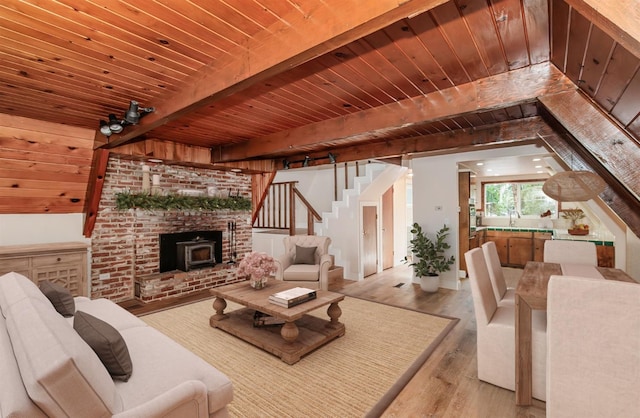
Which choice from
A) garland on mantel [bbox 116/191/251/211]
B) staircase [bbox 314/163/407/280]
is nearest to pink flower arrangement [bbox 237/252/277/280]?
garland on mantel [bbox 116/191/251/211]

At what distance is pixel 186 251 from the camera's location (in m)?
5.07

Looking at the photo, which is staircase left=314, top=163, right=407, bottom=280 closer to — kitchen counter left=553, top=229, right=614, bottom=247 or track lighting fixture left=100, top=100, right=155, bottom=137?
kitchen counter left=553, top=229, right=614, bottom=247

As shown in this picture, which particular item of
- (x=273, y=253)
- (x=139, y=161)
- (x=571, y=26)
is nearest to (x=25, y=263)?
(x=139, y=161)

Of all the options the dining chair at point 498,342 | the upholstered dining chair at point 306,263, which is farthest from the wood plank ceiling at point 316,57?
the upholstered dining chair at point 306,263

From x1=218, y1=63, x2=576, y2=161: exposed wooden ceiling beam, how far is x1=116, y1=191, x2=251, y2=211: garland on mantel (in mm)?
1935

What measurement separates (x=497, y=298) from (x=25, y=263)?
524 centimetres

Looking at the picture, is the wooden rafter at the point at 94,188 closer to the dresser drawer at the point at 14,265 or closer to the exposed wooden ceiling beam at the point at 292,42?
the dresser drawer at the point at 14,265

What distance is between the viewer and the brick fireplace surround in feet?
14.6

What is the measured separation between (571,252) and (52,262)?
6.14 meters

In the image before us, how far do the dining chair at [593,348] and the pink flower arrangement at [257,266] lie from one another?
257cm

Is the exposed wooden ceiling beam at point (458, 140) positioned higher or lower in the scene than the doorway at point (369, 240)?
higher

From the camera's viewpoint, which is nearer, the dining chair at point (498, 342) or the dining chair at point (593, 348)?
the dining chair at point (593, 348)

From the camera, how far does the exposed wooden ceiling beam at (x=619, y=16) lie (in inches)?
37.6

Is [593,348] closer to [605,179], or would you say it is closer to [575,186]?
[575,186]
